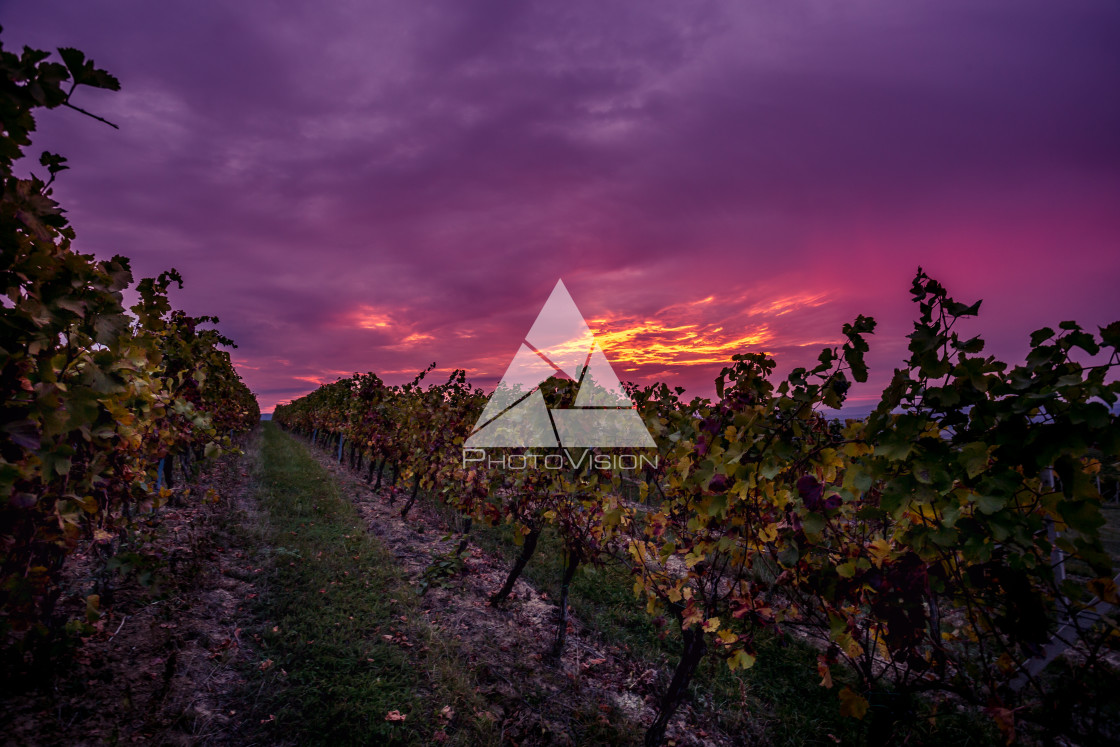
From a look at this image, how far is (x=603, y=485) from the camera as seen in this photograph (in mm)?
5301

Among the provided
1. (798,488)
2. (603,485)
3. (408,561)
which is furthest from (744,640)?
(408,561)

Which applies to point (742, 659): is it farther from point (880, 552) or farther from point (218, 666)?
point (218, 666)

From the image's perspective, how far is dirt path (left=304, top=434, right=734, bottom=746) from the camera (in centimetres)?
392

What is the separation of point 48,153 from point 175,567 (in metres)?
5.25

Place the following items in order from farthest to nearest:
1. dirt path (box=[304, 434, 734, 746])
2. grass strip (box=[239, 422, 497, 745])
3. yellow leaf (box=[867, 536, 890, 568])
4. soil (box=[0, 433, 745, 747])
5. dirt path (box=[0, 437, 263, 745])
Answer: dirt path (box=[304, 434, 734, 746])
grass strip (box=[239, 422, 497, 745])
soil (box=[0, 433, 745, 747])
dirt path (box=[0, 437, 263, 745])
yellow leaf (box=[867, 536, 890, 568])

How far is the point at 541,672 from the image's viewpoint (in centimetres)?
463

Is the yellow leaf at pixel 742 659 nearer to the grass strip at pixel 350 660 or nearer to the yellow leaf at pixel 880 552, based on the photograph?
the yellow leaf at pixel 880 552

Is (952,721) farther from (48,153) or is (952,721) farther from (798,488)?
(48,153)

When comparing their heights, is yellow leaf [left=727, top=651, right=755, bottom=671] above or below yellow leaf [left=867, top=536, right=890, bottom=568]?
below

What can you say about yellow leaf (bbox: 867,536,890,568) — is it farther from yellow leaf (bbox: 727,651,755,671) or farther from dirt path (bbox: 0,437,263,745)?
dirt path (bbox: 0,437,263,745)

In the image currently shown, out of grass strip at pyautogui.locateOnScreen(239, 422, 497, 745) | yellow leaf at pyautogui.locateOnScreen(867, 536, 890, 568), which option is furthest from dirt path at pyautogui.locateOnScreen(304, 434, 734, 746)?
yellow leaf at pyautogui.locateOnScreen(867, 536, 890, 568)

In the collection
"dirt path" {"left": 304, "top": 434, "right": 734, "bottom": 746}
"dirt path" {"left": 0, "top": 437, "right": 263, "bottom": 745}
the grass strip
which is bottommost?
"dirt path" {"left": 304, "top": 434, "right": 734, "bottom": 746}

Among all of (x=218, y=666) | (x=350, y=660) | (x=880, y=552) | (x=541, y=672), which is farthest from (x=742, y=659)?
(x=218, y=666)

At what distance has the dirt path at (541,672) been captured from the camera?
3.92 m
